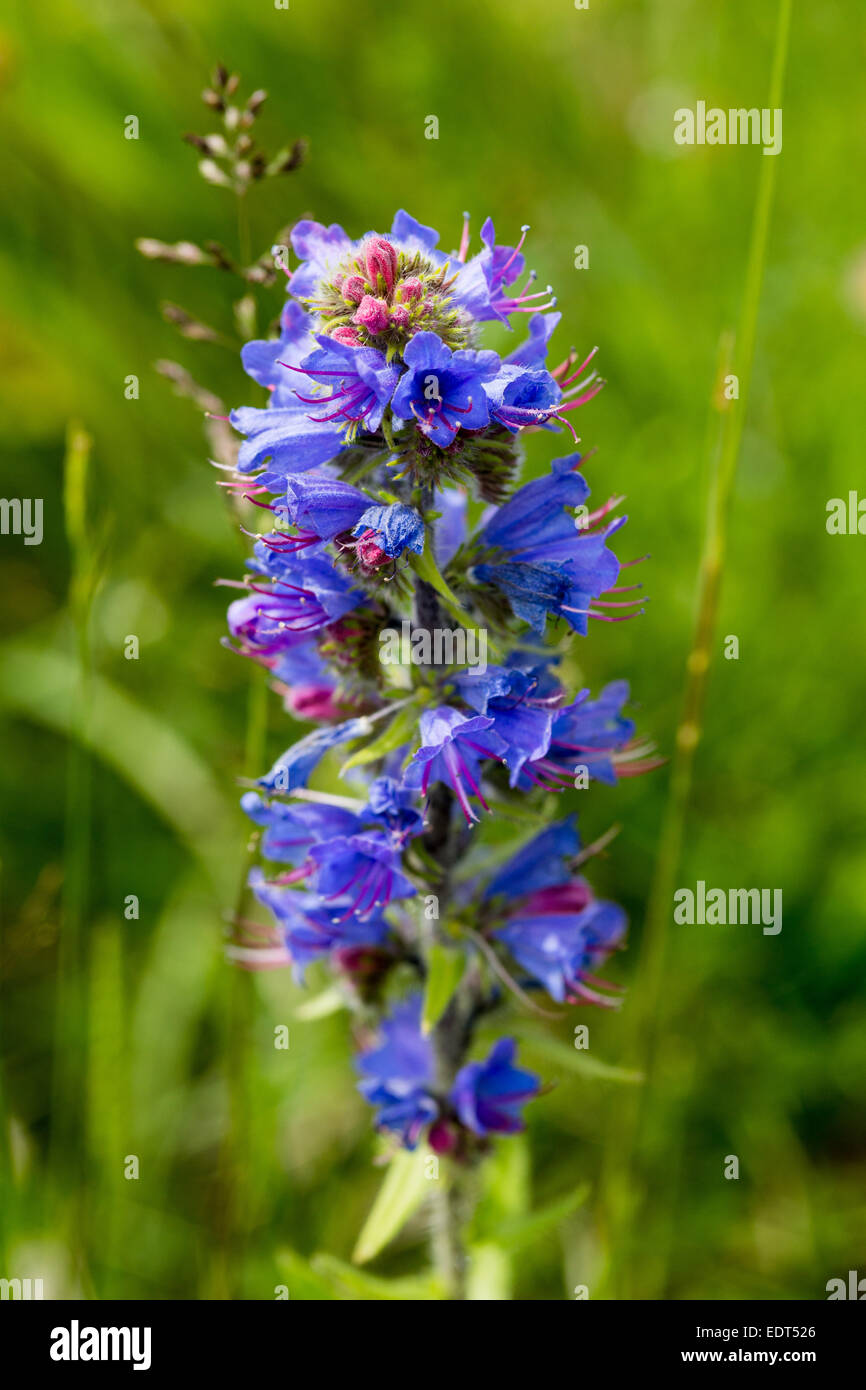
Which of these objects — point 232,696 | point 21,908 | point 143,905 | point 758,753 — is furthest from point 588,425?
point 21,908

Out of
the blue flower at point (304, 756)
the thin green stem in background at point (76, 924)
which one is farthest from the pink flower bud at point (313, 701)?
the thin green stem in background at point (76, 924)

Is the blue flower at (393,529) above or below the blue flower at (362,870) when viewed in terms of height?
above

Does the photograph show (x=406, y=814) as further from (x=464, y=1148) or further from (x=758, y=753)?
(x=758, y=753)

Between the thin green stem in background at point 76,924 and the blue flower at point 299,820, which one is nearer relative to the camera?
the blue flower at point 299,820

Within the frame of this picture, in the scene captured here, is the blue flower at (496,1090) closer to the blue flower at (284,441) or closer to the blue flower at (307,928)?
the blue flower at (307,928)

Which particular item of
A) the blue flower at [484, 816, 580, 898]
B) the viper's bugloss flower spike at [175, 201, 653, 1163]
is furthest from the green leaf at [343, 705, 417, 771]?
the blue flower at [484, 816, 580, 898]

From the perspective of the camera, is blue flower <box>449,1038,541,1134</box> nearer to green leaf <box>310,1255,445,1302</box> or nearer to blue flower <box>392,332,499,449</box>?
green leaf <box>310,1255,445,1302</box>
